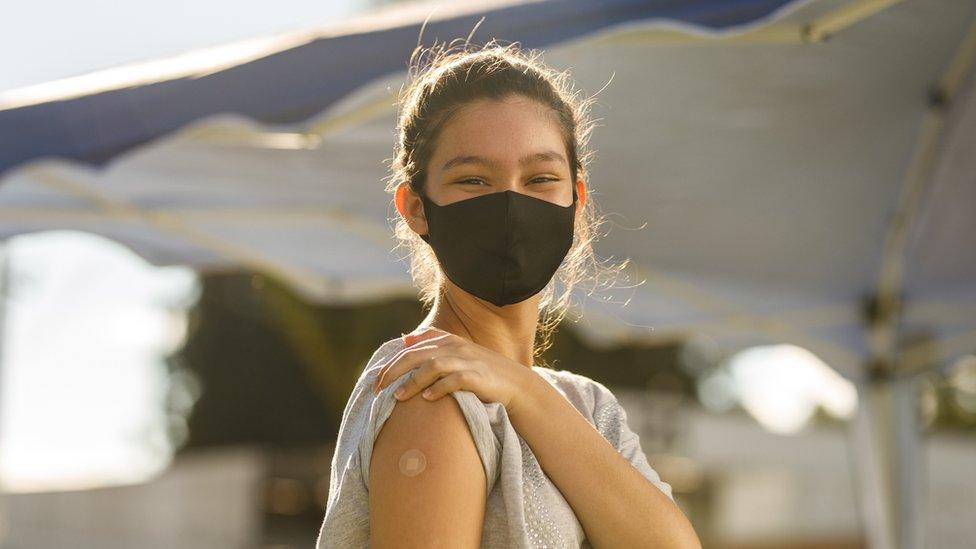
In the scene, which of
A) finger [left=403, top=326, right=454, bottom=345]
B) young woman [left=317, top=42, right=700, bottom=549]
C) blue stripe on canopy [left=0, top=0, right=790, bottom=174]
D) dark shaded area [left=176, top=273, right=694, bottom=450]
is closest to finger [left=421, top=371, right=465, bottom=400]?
young woman [left=317, top=42, right=700, bottom=549]

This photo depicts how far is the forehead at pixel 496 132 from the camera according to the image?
6.00 ft

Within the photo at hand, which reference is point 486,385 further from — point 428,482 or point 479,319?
point 479,319

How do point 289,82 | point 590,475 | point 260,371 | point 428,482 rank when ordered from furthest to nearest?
point 260,371
point 289,82
point 590,475
point 428,482

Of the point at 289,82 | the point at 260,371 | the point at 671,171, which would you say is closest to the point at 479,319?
the point at 289,82

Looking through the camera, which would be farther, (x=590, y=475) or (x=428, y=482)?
(x=590, y=475)

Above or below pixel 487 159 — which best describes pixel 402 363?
below

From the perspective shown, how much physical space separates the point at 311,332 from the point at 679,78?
34.0 ft

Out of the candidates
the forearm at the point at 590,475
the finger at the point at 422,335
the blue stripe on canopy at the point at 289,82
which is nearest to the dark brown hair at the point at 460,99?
the finger at the point at 422,335

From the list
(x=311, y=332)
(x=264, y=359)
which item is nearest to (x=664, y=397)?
(x=264, y=359)

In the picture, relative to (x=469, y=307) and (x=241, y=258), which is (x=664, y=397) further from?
(x=469, y=307)

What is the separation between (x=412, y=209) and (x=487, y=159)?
18cm

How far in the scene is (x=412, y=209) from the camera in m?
1.97

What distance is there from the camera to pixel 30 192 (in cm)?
445

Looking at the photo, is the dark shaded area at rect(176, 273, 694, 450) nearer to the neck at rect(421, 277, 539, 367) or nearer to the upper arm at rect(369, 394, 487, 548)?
the neck at rect(421, 277, 539, 367)
